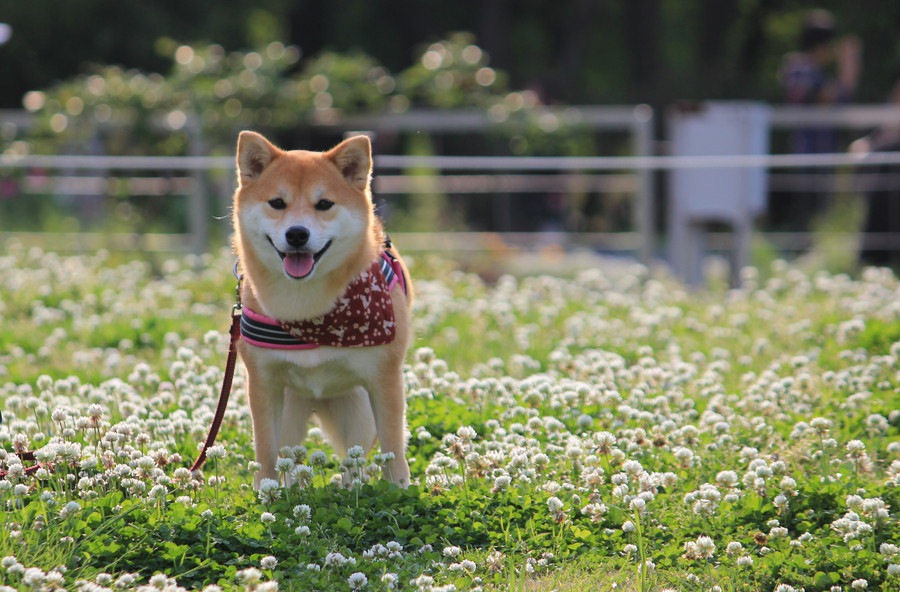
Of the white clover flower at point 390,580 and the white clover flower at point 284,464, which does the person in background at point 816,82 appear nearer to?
the white clover flower at point 284,464

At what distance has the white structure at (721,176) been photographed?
38.4ft

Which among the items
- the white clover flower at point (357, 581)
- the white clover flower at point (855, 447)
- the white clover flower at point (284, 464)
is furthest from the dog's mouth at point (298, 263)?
the white clover flower at point (855, 447)

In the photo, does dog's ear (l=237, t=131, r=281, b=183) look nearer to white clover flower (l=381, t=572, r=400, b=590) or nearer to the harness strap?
the harness strap

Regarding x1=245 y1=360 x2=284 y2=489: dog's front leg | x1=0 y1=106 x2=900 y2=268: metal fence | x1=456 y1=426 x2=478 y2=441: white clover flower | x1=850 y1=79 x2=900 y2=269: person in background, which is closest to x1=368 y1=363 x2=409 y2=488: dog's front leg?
x1=456 y1=426 x2=478 y2=441: white clover flower

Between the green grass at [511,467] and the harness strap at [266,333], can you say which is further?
the harness strap at [266,333]

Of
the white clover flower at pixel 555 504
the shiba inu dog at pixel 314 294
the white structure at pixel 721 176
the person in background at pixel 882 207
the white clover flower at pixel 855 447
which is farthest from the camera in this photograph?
the person in background at pixel 882 207

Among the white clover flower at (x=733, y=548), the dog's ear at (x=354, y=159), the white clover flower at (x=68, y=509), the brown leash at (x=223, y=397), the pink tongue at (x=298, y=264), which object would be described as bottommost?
the white clover flower at (x=733, y=548)

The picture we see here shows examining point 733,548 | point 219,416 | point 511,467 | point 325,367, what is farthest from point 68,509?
point 733,548

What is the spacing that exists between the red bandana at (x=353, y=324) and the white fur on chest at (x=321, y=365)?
0.04m

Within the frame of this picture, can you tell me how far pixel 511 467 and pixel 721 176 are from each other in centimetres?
718

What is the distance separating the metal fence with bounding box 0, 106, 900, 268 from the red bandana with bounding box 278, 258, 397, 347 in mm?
5926

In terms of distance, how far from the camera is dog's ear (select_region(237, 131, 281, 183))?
498 cm

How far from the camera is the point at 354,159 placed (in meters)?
5.06

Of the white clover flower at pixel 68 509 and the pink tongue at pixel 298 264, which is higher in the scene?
the pink tongue at pixel 298 264
